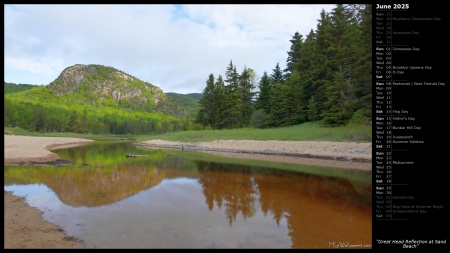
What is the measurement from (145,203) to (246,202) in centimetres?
437

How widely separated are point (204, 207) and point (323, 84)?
35201 millimetres

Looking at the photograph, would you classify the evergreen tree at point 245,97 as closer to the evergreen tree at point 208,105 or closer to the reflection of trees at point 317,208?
the evergreen tree at point 208,105

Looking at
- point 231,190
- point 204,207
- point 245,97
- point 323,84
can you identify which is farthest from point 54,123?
point 204,207

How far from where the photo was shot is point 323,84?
4078 centimetres

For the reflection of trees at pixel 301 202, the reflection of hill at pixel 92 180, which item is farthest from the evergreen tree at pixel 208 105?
the reflection of trees at pixel 301 202

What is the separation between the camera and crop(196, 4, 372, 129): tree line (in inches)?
1200

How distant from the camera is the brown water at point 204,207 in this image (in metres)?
7.59

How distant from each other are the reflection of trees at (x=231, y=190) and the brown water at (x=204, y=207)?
44mm

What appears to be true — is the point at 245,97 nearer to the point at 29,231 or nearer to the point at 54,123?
the point at 29,231

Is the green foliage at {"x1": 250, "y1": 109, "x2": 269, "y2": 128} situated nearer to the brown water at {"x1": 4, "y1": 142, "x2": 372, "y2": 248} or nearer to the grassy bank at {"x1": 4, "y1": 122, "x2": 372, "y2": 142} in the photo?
the grassy bank at {"x1": 4, "y1": 122, "x2": 372, "y2": 142}

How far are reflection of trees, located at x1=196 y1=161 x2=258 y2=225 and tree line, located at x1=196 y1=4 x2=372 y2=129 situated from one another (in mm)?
16336

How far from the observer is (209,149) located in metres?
38.5
